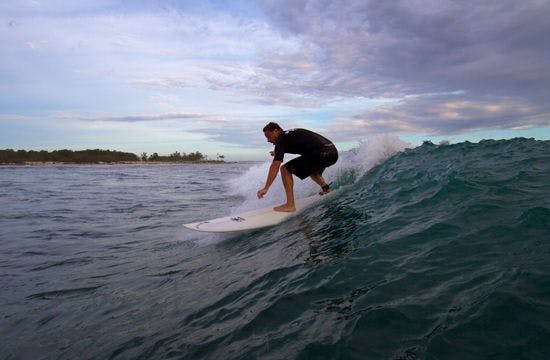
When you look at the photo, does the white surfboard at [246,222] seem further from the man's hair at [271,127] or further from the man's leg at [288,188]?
the man's hair at [271,127]

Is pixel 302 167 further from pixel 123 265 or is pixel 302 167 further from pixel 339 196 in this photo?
pixel 123 265

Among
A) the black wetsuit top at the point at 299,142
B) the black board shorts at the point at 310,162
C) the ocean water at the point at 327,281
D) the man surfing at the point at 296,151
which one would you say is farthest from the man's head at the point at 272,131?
the ocean water at the point at 327,281

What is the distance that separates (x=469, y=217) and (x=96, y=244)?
6691 mm

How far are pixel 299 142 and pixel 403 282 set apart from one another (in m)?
4.65

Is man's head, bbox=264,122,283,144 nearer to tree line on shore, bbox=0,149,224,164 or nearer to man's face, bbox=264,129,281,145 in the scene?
man's face, bbox=264,129,281,145

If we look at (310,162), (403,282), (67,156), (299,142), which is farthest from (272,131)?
(67,156)

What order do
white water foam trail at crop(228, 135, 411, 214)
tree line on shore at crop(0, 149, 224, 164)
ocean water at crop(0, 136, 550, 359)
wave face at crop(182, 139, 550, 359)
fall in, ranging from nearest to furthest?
1. wave face at crop(182, 139, 550, 359)
2. ocean water at crop(0, 136, 550, 359)
3. white water foam trail at crop(228, 135, 411, 214)
4. tree line on shore at crop(0, 149, 224, 164)

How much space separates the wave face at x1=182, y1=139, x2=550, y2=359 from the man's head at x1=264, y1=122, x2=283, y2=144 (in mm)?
1856

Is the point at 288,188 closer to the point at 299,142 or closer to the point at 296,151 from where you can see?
the point at 296,151

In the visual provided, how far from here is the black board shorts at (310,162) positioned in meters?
7.65

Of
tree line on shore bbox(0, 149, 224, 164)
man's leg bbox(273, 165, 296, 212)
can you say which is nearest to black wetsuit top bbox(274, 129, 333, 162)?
man's leg bbox(273, 165, 296, 212)

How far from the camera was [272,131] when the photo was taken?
7402mm

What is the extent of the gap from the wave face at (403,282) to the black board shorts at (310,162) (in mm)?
1378

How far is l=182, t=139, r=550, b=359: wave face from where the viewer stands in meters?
2.45
